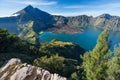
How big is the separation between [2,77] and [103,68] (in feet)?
93.5

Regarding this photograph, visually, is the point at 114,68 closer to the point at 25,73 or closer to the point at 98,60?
the point at 98,60

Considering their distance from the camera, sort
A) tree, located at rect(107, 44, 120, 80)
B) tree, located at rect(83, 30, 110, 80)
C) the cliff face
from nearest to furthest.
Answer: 1. the cliff face
2. tree, located at rect(83, 30, 110, 80)
3. tree, located at rect(107, 44, 120, 80)

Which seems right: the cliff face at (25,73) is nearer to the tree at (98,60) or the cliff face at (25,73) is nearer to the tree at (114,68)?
the tree at (98,60)

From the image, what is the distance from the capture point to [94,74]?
198 ft

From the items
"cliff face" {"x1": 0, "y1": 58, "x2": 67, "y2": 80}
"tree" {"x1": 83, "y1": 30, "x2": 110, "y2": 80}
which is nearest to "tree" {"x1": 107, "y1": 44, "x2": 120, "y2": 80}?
"tree" {"x1": 83, "y1": 30, "x2": 110, "y2": 80}

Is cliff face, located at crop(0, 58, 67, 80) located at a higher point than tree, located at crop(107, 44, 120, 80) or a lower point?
higher

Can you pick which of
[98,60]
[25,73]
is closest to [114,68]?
[98,60]

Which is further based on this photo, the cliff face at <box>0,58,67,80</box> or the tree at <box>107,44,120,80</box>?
the tree at <box>107,44,120,80</box>

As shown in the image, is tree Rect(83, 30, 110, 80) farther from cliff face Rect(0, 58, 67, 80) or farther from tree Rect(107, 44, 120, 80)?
cliff face Rect(0, 58, 67, 80)

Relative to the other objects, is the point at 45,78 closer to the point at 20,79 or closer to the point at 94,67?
the point at 20,79

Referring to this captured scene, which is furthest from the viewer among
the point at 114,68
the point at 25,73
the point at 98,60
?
the point at 114,68

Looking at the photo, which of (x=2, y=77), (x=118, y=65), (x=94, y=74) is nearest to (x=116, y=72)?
(x=118, y=65)

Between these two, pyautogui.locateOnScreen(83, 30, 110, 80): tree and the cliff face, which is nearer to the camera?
the cliff face

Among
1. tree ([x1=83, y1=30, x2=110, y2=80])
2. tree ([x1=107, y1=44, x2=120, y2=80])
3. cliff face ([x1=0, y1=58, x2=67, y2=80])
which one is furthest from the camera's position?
tree ([x1=107, y1=44, x2=120, y2=80])
